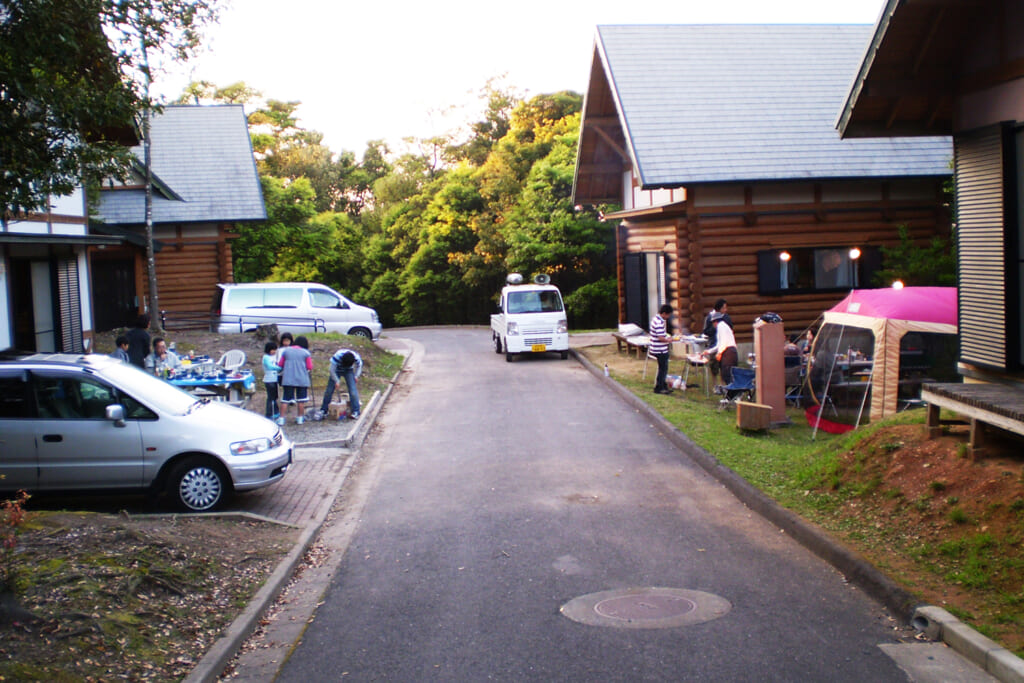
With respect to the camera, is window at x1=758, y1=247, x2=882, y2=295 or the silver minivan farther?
window at x1=758, y1=247, x2=882, y2=295

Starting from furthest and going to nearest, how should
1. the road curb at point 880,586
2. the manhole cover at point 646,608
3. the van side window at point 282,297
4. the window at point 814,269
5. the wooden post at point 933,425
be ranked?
the van side window at point 282,297
the window at point 814,269
the wooden post at point 933,425
the manhole cover at point 646,608
the road curb at point 880,586

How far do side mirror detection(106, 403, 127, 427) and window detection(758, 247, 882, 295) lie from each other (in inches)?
597

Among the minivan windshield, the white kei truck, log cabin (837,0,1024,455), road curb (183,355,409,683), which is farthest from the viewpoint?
the white kei truck

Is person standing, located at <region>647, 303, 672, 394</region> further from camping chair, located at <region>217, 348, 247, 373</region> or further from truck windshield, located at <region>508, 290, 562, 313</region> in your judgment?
camping chair, located at <region>217, 348, 247, 373</region>

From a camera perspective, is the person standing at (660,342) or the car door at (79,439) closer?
the car door at (79,439)

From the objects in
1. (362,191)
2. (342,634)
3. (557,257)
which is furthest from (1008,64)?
(362,191)

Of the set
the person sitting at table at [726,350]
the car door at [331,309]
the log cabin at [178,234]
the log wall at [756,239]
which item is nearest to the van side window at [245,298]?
the car door at [331,309]

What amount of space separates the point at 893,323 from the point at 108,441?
9939mm

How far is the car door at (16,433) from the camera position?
30.3 ft

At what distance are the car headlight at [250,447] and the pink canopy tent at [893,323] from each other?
811 cm

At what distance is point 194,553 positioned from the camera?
300 inches

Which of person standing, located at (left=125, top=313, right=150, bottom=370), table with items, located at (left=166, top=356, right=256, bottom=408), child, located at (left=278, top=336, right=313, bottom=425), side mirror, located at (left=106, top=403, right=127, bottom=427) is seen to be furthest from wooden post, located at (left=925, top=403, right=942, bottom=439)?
person standing, located at (left=125, top=313, right=150, bottom=370)

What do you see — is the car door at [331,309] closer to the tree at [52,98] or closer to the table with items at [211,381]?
the table with items at [211,381]

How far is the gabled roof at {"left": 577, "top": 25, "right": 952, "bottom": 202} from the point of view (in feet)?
65.8
